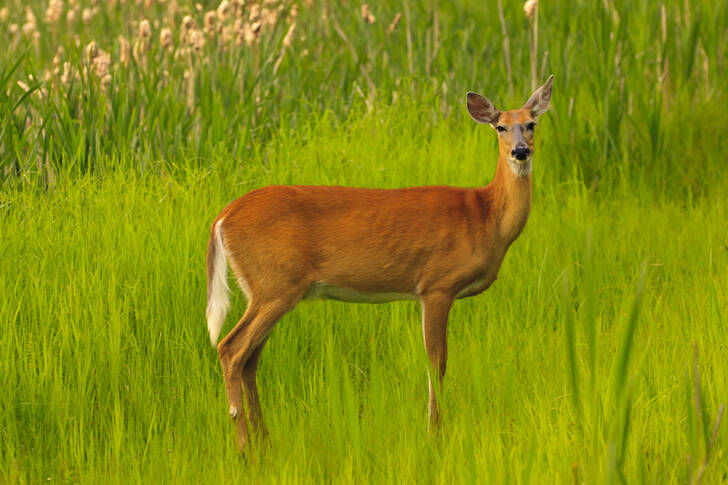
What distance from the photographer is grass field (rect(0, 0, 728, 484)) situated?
10.9ft

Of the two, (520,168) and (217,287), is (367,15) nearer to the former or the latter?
(520,168)

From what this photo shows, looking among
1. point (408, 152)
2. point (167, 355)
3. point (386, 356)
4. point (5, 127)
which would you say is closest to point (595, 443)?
point (386, 356)

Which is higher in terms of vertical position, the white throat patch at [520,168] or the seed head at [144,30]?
the seed head at [144,30]

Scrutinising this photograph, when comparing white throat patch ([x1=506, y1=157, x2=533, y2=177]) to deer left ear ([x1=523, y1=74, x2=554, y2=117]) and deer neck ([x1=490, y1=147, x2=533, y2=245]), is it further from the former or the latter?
deer left ear ([x1=523, y1=74, x2=554, y2=117])

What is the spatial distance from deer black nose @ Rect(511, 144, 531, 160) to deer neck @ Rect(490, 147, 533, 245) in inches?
6.2

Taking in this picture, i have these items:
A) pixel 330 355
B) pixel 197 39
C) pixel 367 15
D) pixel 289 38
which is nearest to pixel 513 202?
pixel 330 355

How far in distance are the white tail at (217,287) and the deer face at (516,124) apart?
1145 mm

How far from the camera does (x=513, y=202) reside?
3.99 m

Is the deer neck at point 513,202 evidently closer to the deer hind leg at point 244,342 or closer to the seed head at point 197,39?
the deer hind leg at point 244,342

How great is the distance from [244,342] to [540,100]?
1539mm

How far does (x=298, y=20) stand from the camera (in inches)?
360

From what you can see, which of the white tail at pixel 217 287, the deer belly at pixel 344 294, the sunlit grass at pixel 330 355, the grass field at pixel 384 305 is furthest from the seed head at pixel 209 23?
the deer belly at pixel 344 294

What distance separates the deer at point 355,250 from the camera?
A: 375 centimetres

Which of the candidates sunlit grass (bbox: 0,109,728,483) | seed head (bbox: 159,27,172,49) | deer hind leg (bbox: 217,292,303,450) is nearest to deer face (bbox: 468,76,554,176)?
sunlit grass (bbox: 0,109,728,483)
